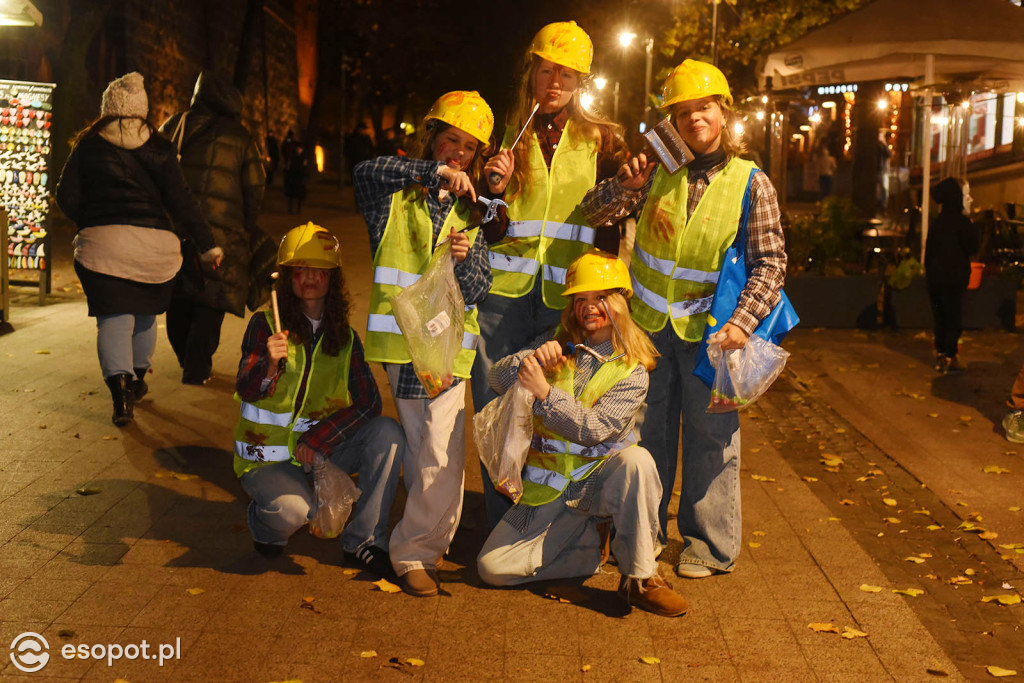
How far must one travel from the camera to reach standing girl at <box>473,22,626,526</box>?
524 centimetres

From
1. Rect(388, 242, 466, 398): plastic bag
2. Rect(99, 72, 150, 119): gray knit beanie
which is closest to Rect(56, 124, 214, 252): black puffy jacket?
Rect(99, 72, 150, 119): gray knit beanie

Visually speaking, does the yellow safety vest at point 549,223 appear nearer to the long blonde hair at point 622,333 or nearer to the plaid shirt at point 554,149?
the plaid shirt at point 554,149

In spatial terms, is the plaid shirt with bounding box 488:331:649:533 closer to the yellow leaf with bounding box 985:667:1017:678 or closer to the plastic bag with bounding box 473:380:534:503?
the plastic bag with bounding box 473:380:534:503

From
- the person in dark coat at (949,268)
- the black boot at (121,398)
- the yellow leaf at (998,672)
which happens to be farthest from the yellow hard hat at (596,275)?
the person in dark coat at (949,268)

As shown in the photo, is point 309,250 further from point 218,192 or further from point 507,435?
point 218,192

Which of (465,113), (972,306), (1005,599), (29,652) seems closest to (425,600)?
(29,652)

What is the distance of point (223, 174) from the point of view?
8.30 m

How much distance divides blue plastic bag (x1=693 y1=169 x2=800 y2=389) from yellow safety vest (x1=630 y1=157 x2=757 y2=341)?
5 centimetres

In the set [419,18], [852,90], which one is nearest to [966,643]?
[852,90]

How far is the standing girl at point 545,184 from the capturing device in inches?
206

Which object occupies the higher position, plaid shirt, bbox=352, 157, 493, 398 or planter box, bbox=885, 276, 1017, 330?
plaid shirt, bbox=352, 157, 493, 398

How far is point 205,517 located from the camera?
5895 millimetres

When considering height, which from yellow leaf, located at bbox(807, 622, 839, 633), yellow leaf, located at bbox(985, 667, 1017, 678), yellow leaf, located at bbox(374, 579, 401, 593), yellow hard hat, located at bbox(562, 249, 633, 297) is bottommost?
yellow leaf, located at bbox(985, 667, 1017, 678)

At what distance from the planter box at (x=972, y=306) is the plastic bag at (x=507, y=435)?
8644 millimetres
